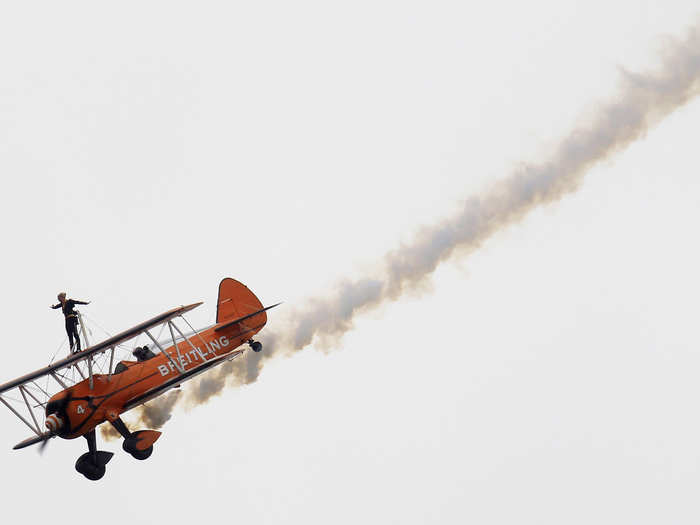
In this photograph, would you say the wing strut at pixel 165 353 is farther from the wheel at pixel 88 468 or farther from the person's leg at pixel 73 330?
the wheel at pixel 88 468

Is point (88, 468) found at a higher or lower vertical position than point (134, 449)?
higher

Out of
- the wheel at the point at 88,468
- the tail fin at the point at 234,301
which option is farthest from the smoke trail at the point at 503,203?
the wheel at the point at 88,468

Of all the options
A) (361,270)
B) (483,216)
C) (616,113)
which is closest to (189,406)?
(361,270)

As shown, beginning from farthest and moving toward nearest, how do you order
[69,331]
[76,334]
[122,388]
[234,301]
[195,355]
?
[234,301] → [195,355] → [76,334] → [69,331] → [122,388]

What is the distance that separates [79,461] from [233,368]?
8547 mm

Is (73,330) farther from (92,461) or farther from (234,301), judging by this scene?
(234,301)

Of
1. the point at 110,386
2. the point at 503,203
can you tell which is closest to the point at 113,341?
the point at 110,386

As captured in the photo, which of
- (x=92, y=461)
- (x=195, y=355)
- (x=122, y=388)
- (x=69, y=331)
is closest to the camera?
(x=92, y=461)

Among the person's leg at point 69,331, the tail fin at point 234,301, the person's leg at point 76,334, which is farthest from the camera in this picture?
the tail fin at point 234,301

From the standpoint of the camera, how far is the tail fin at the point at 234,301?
44.9m

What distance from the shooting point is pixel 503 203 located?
47781 millimetres

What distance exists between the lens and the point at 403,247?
157 ft

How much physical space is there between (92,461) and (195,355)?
5.62 meters

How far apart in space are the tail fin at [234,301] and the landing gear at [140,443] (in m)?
7.35
